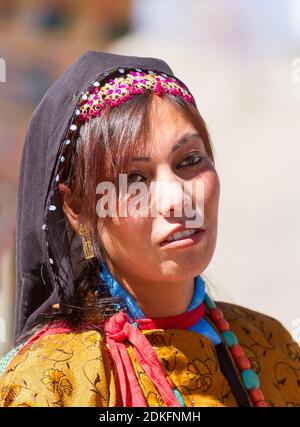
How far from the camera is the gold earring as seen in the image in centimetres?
147

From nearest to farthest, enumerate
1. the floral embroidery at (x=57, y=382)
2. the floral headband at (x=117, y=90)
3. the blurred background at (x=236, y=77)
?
the floral embroidery at (x=57, y=382)
the floral headband at (x=117, y=90)
the blurred background at (x=236, y=77)

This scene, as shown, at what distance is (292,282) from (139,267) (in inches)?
81.9

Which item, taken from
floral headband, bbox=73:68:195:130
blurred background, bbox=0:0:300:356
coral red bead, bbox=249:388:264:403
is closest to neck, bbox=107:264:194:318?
coral red bead, bbox=249:388:264:403

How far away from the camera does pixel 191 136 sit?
1.42 metres

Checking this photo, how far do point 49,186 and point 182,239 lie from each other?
0.32 metres

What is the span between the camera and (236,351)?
1.55 meters

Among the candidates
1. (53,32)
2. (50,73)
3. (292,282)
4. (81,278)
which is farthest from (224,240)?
(81,278)

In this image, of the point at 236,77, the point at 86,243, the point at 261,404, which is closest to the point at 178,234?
the point at 86,243

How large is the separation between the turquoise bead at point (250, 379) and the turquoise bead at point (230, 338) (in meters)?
→ 0.07

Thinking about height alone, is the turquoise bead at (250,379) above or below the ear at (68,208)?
below

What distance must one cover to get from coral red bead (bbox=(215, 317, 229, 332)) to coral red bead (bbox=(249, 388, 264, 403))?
0.54 ft

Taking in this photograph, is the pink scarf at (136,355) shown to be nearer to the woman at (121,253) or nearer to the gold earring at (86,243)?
the woman at (121,253)

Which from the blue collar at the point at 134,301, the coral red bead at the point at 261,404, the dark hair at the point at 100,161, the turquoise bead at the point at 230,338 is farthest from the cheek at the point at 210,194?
the coral red bead at the point at 261,404

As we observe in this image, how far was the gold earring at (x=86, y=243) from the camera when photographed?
1466mm
